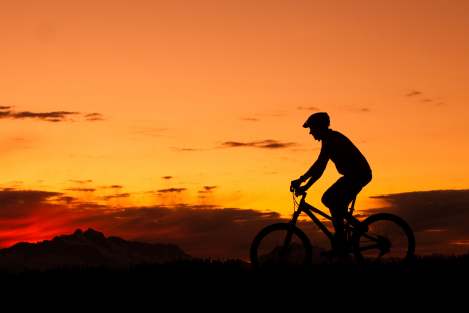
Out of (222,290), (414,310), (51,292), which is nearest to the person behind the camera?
(414,310)

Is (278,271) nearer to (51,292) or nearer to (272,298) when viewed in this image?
(272,298)

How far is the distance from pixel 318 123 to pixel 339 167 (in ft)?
3.59

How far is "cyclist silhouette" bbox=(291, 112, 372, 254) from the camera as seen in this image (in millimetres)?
17328

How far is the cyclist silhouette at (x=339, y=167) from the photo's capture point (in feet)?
56.9

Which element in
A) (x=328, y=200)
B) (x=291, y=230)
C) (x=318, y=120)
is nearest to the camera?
(x=318, y=120)

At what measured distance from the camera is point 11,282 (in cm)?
1767

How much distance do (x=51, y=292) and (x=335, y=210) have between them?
20.1ft

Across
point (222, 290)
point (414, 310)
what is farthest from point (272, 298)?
point (414, 310)

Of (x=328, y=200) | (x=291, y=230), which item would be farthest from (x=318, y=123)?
(x=291, y=230)

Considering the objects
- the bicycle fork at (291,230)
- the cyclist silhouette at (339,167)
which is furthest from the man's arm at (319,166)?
the bicycle fork at (291,230)

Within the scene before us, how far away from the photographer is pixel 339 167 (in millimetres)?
17516

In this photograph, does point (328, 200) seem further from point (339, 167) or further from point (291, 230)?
point (291, 230)

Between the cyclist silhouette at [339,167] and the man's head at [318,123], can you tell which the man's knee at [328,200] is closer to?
the cyclist silhouette at [339,167]

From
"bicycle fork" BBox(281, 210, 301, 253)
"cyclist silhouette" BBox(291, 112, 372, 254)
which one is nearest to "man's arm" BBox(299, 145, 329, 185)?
"cyclist silhouette" BBox(291, 112, 372, 254)
